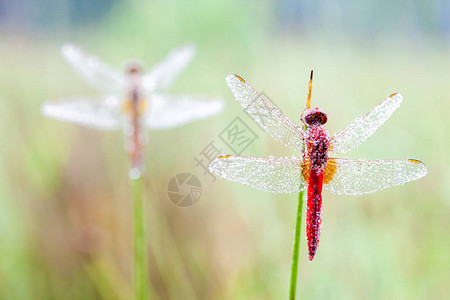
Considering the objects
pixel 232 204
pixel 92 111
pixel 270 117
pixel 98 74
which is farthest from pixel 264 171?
pixel 232 204

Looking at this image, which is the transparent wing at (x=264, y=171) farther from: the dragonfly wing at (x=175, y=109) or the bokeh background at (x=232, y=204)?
the bokeh background at (x=232, y=204)

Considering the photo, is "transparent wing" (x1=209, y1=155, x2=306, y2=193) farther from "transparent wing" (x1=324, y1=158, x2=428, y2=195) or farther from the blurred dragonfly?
the blurred dragonfly

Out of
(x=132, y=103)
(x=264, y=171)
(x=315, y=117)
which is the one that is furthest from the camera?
(x=132, y=103)

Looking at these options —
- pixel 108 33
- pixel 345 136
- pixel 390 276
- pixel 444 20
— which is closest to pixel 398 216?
pixel 390 276

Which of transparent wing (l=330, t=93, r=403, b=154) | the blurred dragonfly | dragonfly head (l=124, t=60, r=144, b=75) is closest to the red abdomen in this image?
transparent wing (l=330, t=93, r=403, b=154)

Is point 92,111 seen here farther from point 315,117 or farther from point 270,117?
point 315,117

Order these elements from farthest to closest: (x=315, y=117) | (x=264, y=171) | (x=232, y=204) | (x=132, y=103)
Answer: (x=232, y=204) < (x=132, y=103) < (x=264, y=171) < (x=315, y=117)

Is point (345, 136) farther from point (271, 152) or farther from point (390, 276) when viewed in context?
point (271, 152)
